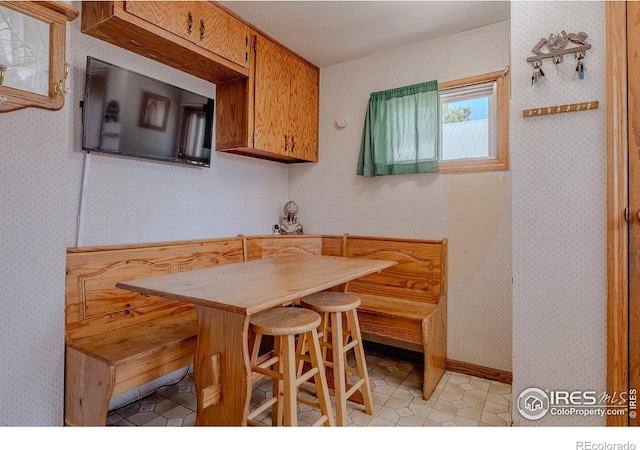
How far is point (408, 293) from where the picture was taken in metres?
2.70

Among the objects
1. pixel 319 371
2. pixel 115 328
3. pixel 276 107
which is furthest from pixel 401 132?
pixel 115 328

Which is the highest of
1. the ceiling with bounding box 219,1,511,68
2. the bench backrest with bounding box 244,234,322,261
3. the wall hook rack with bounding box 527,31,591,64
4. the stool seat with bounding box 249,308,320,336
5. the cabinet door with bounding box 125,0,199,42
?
the ceiling with bounding box 219,1,511,68

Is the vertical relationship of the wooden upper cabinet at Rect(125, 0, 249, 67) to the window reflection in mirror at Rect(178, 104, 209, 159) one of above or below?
above

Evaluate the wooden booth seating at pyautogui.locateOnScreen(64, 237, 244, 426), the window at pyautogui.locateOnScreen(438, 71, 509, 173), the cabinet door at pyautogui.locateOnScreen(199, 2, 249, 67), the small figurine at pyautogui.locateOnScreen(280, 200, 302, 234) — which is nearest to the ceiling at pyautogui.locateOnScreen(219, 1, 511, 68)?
the cabinet door at pyautogui.locateOnScreen(199, 2, 249, 67)

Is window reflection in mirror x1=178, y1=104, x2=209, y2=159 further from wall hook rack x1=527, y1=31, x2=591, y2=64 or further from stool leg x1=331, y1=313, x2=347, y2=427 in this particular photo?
wall hook rack x1=527, y1=31, x2=591, y2=64

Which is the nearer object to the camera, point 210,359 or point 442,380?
point 210,359

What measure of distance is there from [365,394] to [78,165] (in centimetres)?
212

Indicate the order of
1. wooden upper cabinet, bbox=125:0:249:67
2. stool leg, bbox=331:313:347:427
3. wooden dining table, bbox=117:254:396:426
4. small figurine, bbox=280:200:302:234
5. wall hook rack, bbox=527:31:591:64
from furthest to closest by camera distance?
small figurine, bbox=280:200:302:234, wooden upper cabinet, bbox=125:0:249:67, stool leg, bbox=331:313:347:427, wall hook rack, bbox=527:31:591:64, wooden dining table, bbox=117:254:396:426

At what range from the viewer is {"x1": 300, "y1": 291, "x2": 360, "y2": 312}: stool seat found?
1787 millimetres

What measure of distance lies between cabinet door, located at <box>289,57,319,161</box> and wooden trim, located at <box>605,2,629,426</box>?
2.13 meters

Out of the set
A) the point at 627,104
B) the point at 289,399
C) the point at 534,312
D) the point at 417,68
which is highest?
the point at 417,68

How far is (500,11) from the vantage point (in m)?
2.31

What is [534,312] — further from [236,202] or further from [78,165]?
[78,165]
